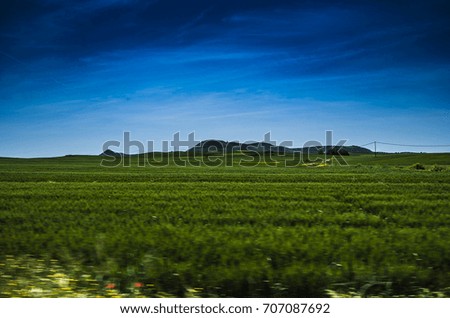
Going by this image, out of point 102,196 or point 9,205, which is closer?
point 9,205

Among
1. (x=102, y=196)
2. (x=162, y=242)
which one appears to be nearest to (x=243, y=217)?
(x=162, y=242)

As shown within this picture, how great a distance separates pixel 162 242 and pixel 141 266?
1.32 meters

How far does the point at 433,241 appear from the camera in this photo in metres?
8.27

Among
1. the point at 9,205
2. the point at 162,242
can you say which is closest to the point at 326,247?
the point at 162,242

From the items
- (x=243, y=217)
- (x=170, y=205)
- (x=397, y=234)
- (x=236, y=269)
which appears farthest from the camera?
(x=170, y=205)
